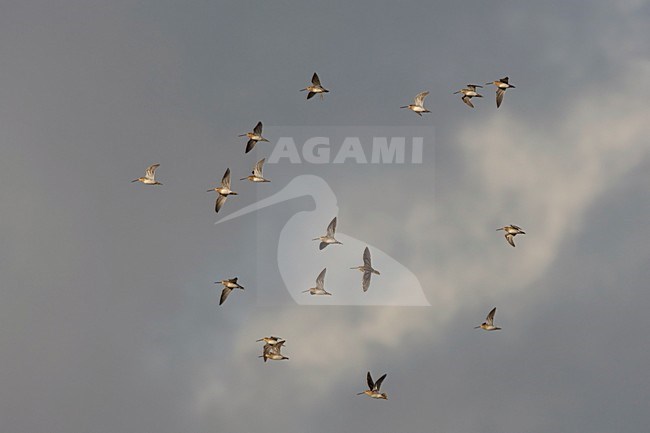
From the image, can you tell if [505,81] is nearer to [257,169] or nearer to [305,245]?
[257,169]

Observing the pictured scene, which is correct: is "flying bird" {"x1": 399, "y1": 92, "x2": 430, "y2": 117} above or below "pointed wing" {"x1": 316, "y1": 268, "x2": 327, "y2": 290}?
above

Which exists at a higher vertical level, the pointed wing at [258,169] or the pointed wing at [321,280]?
the pointed wing at [258,169]

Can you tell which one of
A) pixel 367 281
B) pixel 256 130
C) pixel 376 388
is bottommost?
pixel 376 388

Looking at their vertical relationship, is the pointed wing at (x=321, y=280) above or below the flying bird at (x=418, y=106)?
below

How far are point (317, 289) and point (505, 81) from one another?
1004 inches

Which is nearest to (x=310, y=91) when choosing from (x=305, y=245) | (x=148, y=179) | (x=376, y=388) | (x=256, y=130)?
(x=256, y=130)

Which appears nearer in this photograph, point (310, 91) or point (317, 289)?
point (310, 91)

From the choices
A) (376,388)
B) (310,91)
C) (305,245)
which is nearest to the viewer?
(310,91)

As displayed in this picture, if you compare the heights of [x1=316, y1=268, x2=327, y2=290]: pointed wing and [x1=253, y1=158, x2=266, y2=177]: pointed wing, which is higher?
[x1=253, y1=158, x2=266, y2=177]: pointed wing

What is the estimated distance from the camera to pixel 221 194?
141875mm

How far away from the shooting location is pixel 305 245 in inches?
7092

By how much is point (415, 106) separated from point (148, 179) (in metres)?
23.8

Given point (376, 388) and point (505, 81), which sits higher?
point (505, 81)

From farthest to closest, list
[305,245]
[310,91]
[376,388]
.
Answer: [305,245] < [376,388] < [310,91]
